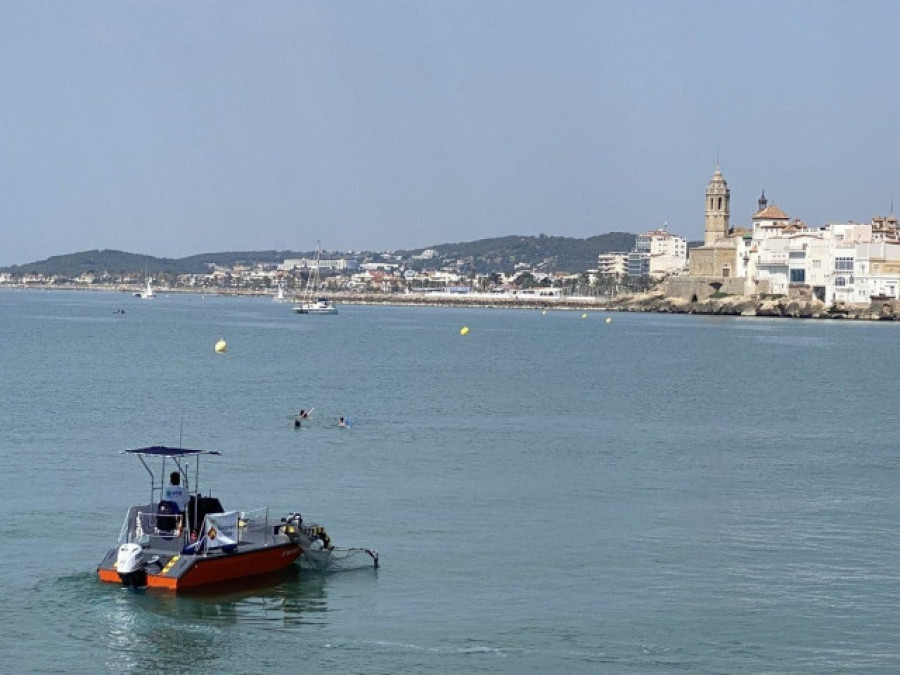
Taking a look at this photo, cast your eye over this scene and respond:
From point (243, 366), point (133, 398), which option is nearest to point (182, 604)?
point (133, 398)

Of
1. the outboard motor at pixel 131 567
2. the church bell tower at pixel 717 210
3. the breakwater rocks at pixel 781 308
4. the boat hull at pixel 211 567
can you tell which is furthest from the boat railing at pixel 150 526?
the church bell tower at pixel 717 210

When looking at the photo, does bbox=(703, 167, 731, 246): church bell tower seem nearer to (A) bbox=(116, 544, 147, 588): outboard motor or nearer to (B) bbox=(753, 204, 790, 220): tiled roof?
(B) bbox=(753, 204, 790, 220): tiled roof

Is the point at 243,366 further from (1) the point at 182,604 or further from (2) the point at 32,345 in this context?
(1) the point at 182,604

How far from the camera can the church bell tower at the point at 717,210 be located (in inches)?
7480

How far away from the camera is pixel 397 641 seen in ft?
59.5

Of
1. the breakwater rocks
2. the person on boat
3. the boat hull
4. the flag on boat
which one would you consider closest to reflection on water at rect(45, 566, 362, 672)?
the boat hull

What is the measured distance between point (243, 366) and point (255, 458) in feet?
113

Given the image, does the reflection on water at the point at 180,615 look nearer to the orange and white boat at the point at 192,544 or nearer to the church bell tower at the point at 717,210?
the orange and white boat at the point at 192,544

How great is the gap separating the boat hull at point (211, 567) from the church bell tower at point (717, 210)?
17239 cm

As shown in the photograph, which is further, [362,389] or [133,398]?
[362,389]

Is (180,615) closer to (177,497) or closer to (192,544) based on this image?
(192,544)

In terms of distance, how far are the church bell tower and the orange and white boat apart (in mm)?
172064

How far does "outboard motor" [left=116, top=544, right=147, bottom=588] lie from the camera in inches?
772

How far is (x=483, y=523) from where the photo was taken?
2509 centimetres
